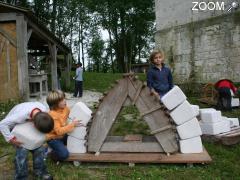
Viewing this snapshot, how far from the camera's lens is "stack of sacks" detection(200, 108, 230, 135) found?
18.8ft

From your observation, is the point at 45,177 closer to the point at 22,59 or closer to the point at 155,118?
the point at 155,118

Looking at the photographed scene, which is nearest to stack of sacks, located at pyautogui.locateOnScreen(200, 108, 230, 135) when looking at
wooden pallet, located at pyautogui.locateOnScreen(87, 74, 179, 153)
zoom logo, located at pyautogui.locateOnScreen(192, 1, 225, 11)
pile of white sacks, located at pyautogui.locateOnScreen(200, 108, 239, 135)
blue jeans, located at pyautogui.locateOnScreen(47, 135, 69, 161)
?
pile of white sacks, located at pyautogui.locateOnScreen(200, 108, 239, 135)

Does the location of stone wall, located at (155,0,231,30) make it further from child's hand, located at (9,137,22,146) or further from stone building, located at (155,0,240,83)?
child's hand, located at (9,137,22,146)

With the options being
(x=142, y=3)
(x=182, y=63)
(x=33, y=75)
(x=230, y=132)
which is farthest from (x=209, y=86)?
(x=142, y=3)

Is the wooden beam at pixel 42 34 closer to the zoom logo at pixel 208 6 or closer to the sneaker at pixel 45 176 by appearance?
the zoom logo at pixel 208 6

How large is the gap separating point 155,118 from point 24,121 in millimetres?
1674

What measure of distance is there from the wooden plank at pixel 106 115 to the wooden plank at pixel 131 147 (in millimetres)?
114

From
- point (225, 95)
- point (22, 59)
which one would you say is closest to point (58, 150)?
point (225, 95)

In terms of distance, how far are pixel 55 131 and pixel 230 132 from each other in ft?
9.21

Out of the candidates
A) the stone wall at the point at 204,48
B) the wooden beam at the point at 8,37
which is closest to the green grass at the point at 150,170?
the wooden beam at the point at 8,37

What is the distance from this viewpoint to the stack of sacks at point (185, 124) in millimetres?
4805

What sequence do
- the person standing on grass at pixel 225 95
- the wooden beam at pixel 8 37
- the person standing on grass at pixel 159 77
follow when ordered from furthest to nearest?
the wooden beam at pixel 8 37 < the person standing on grass at pixel 225 95 < the person standing on grass at pixel 159 77

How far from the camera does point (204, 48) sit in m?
13.5

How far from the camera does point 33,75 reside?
14.4m
